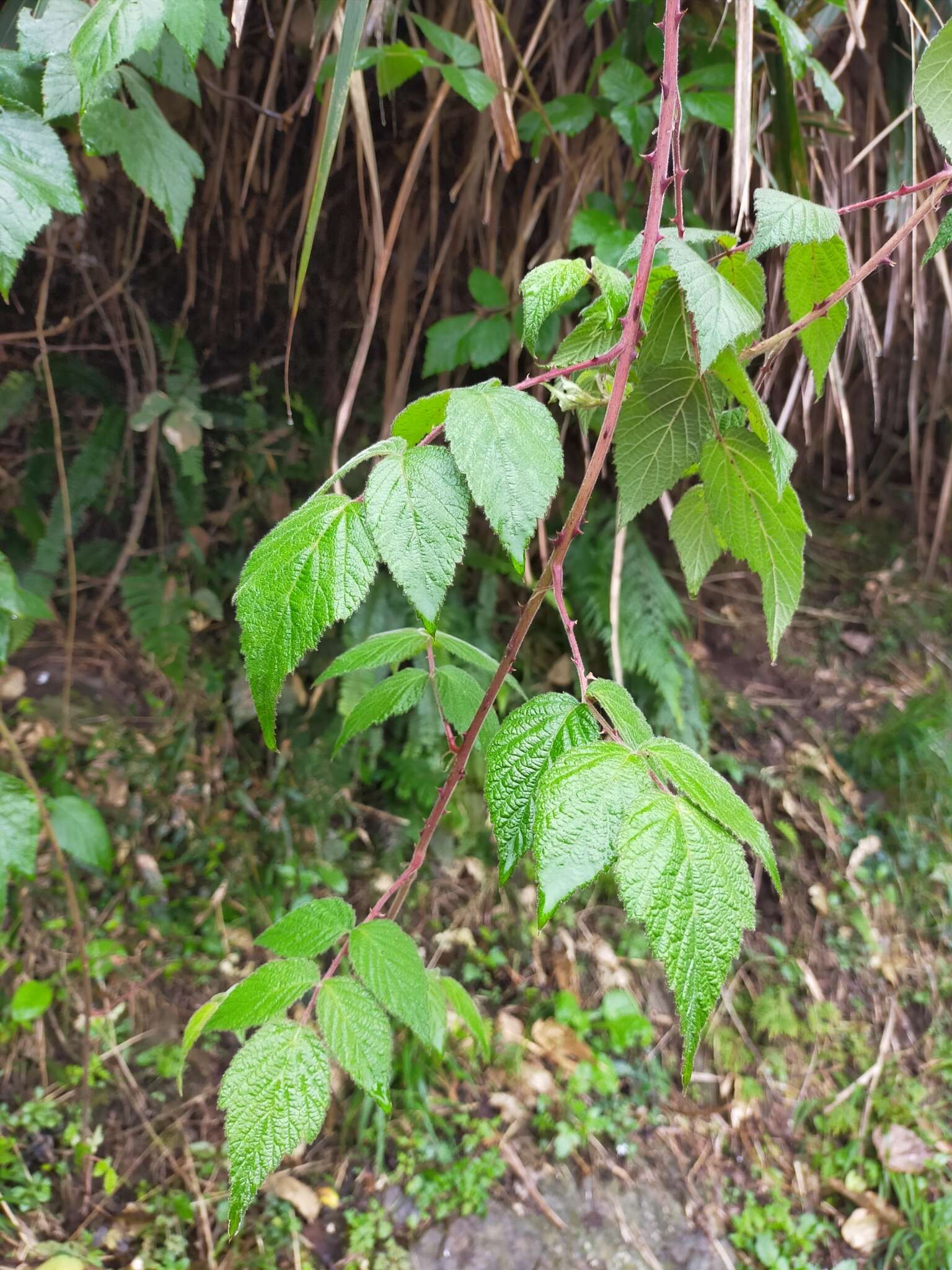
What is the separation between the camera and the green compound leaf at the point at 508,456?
42 cm

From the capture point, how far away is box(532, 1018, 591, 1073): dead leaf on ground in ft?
5.29

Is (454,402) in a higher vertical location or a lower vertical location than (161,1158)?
higher

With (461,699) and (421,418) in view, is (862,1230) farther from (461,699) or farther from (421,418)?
(421,418)

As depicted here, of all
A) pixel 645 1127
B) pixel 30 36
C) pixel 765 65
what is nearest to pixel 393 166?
pixel 765 65

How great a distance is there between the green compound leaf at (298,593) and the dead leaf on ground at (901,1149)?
5.78 feet

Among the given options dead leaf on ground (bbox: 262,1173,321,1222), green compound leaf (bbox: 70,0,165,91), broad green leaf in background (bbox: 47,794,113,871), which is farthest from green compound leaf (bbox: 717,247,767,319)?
dead leaf on ground (bbox: 262,1173,321,1222)

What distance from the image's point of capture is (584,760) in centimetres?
42

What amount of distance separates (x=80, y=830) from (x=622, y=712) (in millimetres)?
970

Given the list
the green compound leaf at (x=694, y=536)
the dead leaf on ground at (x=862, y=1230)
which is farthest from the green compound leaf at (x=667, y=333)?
the dead leaf on ground at (x=862, y=1230)

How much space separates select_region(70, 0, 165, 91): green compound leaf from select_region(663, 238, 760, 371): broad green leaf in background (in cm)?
48

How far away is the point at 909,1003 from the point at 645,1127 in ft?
2.38

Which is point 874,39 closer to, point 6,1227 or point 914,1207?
point 914,1207

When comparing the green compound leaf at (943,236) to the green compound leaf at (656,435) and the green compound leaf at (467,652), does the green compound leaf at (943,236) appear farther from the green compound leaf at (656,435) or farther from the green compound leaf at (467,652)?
the green compound leaf at (467,652)

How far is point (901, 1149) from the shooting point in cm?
158
